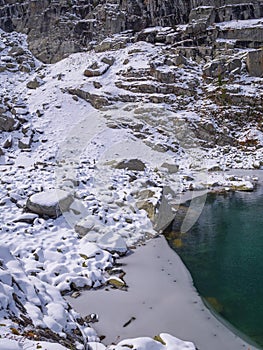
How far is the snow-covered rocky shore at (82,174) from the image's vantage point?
5.84m

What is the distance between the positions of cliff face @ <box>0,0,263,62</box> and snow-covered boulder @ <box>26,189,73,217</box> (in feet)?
92.8

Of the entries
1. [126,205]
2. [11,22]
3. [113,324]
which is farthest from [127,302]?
[11,22]

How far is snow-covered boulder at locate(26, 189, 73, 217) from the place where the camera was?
37.7 ft

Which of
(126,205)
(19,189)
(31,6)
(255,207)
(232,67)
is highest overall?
(31,6)

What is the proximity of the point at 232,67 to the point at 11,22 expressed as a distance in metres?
29.2

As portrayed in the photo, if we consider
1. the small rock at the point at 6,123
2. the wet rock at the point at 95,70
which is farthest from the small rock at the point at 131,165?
the wet rock at the point at 95,70

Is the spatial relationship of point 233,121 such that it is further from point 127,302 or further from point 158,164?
point 127,302

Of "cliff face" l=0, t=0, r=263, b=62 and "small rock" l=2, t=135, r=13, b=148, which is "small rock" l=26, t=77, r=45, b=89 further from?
"small rock" l=2, t=135, r=13, b=148

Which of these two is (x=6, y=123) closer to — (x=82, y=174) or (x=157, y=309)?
(x=82, y=174)

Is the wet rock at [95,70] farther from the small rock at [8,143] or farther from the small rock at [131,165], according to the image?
the small rock at [131,165]

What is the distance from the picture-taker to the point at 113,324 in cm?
665

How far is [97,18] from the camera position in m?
38.6

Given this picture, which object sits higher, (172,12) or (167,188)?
(172,12)

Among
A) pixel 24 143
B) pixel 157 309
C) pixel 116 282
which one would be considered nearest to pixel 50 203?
pixel 116 282
